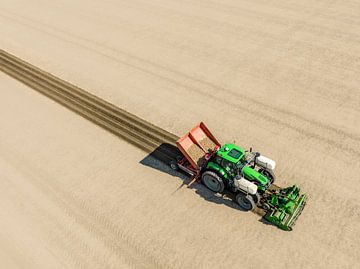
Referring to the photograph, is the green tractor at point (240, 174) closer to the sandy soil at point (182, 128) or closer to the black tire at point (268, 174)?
the black tire at point (268, 174)

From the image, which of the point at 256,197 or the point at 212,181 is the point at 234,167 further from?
the point at 256,197

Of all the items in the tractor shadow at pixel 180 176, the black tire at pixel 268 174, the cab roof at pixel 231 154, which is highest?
the cab roof at pixel 231 154

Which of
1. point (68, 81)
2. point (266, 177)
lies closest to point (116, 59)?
point (68, 81)

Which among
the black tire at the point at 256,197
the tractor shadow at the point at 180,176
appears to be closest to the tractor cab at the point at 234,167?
the black tire at the point at 256,197

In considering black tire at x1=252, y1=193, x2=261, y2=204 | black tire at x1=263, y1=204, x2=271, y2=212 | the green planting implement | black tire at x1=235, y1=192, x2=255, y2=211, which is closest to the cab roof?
black tire at x1=235, y1=192, x2=255, y2=211

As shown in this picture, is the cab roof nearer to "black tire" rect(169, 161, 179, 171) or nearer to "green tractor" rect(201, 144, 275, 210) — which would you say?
"green tractor" rect(201, 144, 275, 210)

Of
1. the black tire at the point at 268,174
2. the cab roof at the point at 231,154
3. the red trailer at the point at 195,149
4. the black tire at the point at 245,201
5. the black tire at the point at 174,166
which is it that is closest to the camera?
the black tire at the point at 245,201
